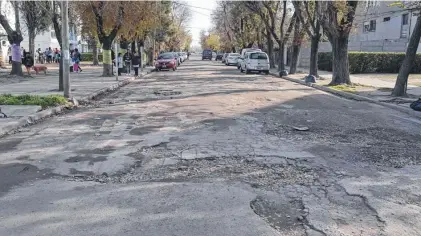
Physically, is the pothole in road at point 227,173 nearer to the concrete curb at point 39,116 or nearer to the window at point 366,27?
the concrete curb at point 39,116

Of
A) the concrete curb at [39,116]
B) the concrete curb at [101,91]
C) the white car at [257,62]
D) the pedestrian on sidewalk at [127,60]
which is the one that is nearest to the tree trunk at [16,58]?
the concrete curb at [101,91]

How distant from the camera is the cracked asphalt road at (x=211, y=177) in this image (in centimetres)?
429

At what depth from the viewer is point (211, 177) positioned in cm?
575

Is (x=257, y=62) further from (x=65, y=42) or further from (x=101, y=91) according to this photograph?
(x=65, y=42)

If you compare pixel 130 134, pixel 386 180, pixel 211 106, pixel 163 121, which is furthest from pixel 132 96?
pixel 386 180

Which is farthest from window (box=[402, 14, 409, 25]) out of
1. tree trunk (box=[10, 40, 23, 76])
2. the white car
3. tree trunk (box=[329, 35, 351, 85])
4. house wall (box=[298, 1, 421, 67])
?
tree trunk (box=[10, 40, 23, 76])

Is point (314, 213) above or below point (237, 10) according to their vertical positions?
below

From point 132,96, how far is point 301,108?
660 cm

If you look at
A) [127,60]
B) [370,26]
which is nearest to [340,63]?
[127,60]

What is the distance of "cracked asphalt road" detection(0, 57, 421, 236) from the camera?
14.1ft

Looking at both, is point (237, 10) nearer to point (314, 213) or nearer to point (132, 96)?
point (132, 96)

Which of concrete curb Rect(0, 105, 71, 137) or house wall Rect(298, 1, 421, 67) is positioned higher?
house wall Rect(298, 1, 421, 67)

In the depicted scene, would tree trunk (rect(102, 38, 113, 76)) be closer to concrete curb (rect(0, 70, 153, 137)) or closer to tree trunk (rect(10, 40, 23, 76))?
tree trunk (rect(10, 40, 23, 76))

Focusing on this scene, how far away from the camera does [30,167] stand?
630 centimetres
